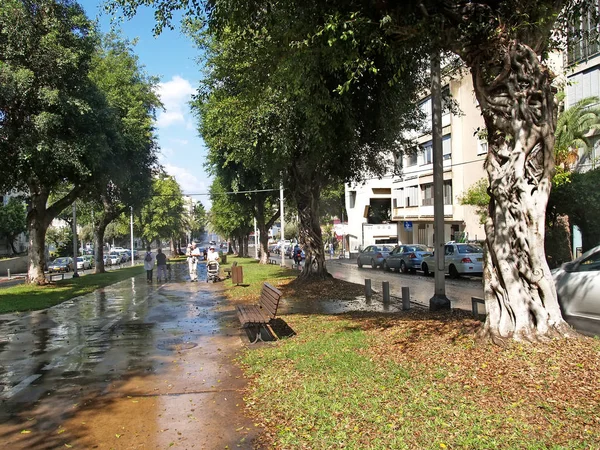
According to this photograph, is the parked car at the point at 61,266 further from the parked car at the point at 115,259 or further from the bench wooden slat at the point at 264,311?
the bench wooden slat at the point at 264,311

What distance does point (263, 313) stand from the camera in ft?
30.7

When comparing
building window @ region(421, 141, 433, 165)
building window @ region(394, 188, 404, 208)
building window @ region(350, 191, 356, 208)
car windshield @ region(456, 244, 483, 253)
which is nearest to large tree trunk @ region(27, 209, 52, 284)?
car windshield @ region(456, 244, 483, 253)

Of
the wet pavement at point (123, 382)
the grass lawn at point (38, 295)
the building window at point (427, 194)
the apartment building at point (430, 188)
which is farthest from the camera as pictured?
the building window at point (427, 194)

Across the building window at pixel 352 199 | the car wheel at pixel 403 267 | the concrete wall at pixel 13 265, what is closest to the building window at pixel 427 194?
the car wheel at pixel 403 267

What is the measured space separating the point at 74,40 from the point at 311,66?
13153mm

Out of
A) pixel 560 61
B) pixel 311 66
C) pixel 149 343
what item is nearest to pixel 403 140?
pixel 311 66

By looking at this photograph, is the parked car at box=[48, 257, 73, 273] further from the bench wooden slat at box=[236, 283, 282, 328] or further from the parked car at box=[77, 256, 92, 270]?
the bench wooden slat at box=[236, 283, 282, 328]

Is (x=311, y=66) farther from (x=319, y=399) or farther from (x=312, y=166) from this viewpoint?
(x=312, y=166)

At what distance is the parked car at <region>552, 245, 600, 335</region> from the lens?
6781mm

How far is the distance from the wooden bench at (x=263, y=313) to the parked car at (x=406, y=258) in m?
18.0

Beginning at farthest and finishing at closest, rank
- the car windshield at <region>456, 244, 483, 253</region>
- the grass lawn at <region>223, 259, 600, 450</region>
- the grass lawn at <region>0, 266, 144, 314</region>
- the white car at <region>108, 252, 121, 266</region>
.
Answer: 1. the white car at <region>108, 252, 121, 266</region>
2. the car windshield at <region>456, 244, 483, 253</region>
3. the grass lawn at <region>0, 266, 144, 314</region>
4. the grass lawn at <region>223, 259, 600, 450</region>

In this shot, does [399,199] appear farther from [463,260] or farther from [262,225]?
[463,260]

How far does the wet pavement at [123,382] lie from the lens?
463 centimetres

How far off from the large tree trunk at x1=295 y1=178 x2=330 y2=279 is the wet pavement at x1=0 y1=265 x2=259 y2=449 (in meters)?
5.50
